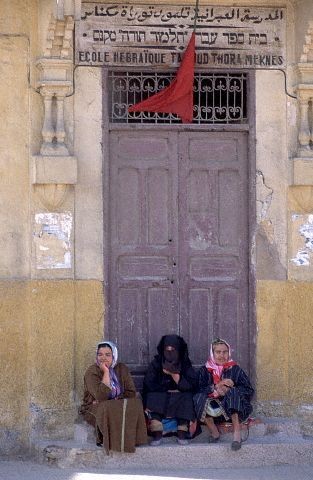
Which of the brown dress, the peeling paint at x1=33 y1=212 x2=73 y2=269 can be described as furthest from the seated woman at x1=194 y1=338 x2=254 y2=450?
the peeling paint at x1=33 y1=212 x2=73 y2=269

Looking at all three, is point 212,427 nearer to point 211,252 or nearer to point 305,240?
point 211,252

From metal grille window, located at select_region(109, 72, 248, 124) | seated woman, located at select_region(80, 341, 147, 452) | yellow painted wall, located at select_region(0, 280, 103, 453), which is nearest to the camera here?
seated woman, located at select_region(80, 341, 147, 452)

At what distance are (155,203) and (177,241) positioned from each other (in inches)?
13.7

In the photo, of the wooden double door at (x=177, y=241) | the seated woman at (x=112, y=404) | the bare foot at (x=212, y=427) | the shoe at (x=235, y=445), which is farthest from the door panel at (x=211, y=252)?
the shoe at (x=235, y=445)

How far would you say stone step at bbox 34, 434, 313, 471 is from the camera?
830 cm

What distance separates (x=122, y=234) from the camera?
349 inches

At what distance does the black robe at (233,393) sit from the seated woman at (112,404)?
1.60 ft

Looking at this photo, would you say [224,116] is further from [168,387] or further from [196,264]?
[168,387]

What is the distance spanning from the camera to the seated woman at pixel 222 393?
841 centimetres

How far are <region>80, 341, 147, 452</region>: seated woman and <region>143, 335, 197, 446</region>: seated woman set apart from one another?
141 mm

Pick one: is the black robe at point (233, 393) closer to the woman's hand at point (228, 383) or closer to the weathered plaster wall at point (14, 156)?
the woman's hand at point (228, 383)

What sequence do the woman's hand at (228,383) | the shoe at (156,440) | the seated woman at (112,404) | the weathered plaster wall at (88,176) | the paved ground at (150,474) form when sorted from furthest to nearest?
the weathered plaster wall at (88,176) → the woman's hand at (228,383) → the shoe at (156,440) → the seated woman at (112,404) → the paved ground at (150,474)

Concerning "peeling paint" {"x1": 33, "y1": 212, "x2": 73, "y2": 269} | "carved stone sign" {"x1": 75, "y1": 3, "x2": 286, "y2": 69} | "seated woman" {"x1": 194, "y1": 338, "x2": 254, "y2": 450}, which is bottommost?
"seated woman" {"x1": 194, "y1": 338, "x2": 254, "y2": 450}

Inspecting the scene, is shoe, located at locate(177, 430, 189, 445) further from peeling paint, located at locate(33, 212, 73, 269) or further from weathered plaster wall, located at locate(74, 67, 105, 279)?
peeling paint, located at locate(33, 212, 73, 269)
